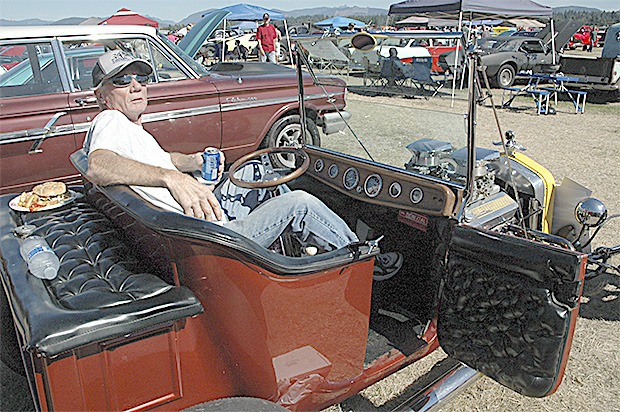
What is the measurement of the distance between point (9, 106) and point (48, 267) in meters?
3.04

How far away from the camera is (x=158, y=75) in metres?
5.00

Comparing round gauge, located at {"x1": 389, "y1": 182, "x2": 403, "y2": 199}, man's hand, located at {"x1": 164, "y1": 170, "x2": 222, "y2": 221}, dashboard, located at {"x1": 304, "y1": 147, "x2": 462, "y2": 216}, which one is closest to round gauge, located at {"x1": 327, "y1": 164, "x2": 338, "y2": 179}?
dashboard, located at {"x1": 304, "y1": 147, "x2": 462, "y2": 216}

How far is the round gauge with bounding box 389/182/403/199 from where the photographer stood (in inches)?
93.7

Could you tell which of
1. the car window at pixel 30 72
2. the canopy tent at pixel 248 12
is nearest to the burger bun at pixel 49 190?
the car window at pixel 30 72

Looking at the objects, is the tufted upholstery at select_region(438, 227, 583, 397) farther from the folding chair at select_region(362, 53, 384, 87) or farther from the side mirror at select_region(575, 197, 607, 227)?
the folding chair at select_region(362, 53, 384, 87)

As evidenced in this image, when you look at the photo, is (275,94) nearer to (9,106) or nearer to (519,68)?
(9,106)

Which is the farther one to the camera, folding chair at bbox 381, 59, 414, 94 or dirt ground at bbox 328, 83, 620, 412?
folding chair at bbox 381, 59, 414, 94

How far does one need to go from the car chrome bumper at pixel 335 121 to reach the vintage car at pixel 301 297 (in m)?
0.25

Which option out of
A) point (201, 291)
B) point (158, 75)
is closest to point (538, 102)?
point (158, 75)

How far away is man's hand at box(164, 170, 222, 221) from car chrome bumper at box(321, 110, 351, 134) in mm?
1151

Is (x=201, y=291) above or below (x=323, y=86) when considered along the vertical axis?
below

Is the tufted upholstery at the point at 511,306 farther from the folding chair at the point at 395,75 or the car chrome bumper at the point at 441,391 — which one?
the folding chair at the point at 395,75

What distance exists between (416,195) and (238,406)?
3.91ft

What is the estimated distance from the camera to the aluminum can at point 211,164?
2.33 m
